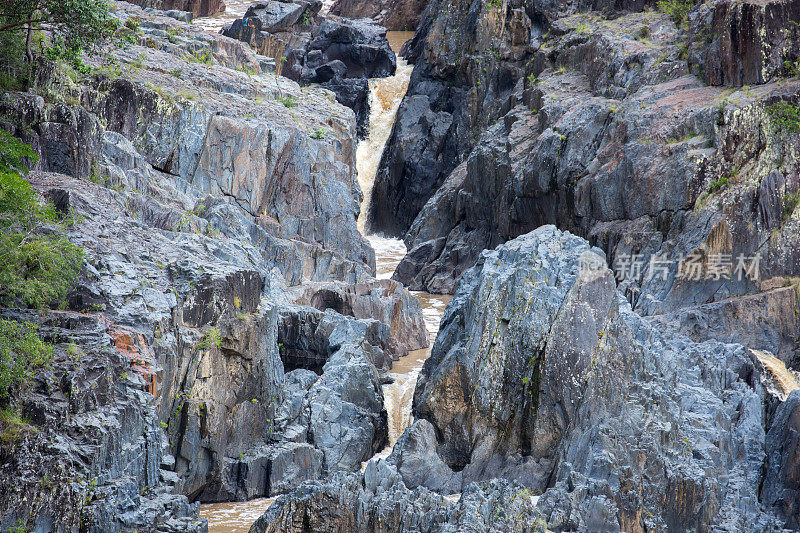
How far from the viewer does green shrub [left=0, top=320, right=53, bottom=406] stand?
17.5 meters

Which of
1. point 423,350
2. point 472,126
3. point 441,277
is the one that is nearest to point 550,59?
point 472,126

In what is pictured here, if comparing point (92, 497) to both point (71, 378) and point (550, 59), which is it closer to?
point (71, 378)

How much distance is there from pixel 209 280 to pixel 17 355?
6770mm

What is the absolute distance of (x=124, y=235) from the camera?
2367 cm

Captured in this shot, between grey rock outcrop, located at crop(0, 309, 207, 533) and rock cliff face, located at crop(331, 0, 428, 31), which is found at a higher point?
rock cliff face, located at crop(331, 0, 428, 31)

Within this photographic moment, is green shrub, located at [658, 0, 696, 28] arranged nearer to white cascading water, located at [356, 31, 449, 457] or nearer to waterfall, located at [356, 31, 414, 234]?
white cascading water, located at [356, 31, 449, 457]

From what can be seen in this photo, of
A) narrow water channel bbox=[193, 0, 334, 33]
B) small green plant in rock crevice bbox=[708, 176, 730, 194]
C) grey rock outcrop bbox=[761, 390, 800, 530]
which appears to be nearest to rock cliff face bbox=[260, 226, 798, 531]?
grey rock outcrop bbox=[761, 390, 800, 530]

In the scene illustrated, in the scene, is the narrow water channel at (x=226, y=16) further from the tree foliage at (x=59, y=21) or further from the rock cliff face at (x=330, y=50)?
the tree foliage at (x=59, y=21)

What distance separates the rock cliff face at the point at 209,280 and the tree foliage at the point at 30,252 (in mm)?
908

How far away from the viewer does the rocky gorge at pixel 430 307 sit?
20.4 meters

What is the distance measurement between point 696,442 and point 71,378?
17356mm

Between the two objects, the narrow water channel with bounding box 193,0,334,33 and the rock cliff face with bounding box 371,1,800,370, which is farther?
the narrow water channel with bounding box 193,0,334,33

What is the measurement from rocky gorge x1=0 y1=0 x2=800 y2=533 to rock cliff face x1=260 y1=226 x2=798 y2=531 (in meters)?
0.08

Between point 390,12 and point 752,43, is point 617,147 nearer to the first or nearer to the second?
point 752,43
